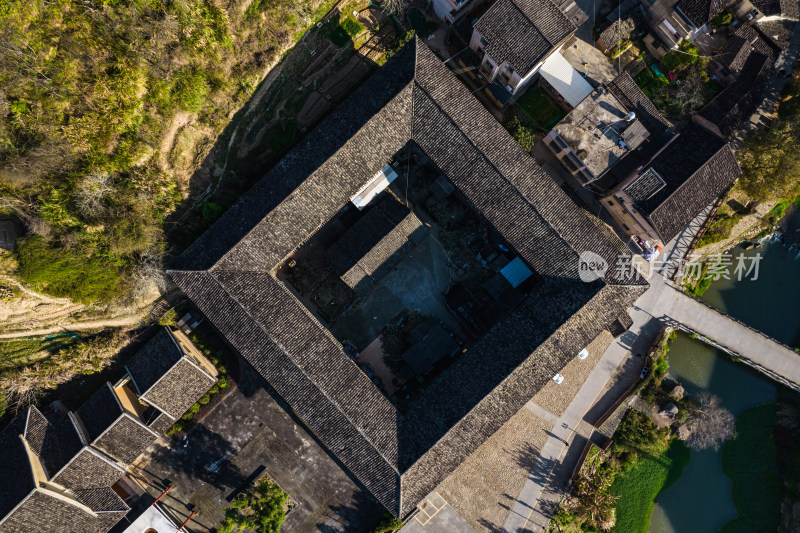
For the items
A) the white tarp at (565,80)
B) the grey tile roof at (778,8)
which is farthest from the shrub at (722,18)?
the white tarp at (565,80)

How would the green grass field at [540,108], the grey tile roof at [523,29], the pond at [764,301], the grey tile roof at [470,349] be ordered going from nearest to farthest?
the grey tile roof at [470,349], the grey tile roof at [523,29], the green grass field at [540,108], the pond at [764,301]

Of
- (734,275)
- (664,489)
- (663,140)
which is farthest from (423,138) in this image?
(664,489)

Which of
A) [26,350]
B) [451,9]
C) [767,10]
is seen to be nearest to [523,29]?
[451,9]

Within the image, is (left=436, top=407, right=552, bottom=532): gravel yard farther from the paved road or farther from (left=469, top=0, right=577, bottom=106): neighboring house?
(left=469, top=0, right=577, bottom=106): neighboring house

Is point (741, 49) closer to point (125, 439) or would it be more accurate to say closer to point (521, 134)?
point (521, 134)

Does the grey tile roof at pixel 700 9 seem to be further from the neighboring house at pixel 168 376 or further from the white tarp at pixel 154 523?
the white tarp at pixel 154 523

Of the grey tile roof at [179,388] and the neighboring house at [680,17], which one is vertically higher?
the grey tile roof at [179,388]

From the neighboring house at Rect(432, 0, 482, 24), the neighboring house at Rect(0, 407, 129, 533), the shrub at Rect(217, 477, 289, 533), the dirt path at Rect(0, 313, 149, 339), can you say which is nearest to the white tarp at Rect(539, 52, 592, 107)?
the neighboring house at Rect(432, 0, 482, 24)
